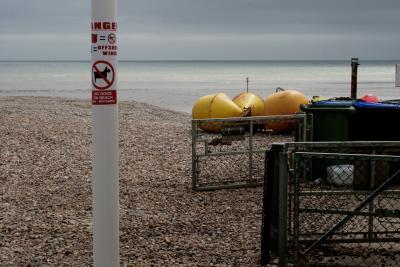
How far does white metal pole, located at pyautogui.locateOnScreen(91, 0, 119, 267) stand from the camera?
4.32m

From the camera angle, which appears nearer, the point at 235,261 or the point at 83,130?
the point at 235,261

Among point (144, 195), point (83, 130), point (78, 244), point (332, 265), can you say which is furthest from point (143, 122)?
point (332, 265)

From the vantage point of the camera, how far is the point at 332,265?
5309 mm

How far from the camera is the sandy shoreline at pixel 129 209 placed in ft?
19.3

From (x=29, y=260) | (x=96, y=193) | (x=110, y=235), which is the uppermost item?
(x=96, y=193)

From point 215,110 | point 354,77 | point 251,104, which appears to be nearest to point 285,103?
point 251,104

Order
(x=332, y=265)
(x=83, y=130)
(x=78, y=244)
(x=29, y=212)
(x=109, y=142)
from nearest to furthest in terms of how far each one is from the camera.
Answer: (x=109, y=142)
(x=332, y=265)
(x=78, y=244)
(x=29, y=212)
(x=83, y=130)

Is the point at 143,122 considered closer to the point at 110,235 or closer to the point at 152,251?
the point at 152,251

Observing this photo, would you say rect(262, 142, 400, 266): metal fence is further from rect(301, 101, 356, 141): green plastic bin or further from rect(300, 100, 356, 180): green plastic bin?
rect(301, 101, 356, 141): green plastic bin

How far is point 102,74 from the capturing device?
437 centimetres

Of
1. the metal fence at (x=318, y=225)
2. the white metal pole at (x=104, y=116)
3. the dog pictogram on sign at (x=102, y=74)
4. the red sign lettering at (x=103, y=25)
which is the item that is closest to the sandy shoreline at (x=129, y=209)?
the metal fence at (x=318, y=225)

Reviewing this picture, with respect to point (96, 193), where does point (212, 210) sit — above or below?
below

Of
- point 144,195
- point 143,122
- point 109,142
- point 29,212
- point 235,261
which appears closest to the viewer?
point 109,142

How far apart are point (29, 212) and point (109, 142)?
3.50 m
